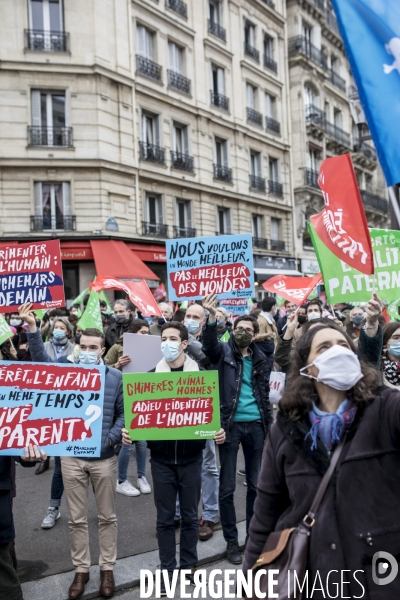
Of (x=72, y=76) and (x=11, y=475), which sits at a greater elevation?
(x=72, y=76)

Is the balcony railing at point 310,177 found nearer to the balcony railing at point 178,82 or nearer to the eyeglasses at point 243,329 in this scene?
the balcony railing at point 178,82

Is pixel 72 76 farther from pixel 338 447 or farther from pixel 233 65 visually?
pixel 338 447

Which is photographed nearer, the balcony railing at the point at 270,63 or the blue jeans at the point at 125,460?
the blue jeans at the point at 125,460

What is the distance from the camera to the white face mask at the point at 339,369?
217cm

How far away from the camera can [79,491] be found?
12.8 ft

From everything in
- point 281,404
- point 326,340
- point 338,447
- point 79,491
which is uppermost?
point 326,340

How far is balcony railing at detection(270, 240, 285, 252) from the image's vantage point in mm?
25859

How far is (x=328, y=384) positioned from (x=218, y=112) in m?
21.8

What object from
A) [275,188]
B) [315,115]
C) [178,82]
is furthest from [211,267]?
[315,115]

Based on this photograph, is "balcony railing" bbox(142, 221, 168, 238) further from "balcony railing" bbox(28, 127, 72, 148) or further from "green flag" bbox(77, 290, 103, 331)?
"green flag" bbox(77, 290, 103, 331)

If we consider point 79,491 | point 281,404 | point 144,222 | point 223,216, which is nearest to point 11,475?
point 79,491

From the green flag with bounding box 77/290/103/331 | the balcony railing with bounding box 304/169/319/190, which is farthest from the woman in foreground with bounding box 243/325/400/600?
the balcony railing with bounding box 304/169/319/190

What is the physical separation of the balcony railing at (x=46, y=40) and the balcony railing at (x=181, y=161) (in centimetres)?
531

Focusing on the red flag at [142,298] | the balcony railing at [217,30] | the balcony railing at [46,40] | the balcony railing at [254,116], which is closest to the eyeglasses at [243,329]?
the red flag at [142,298]
